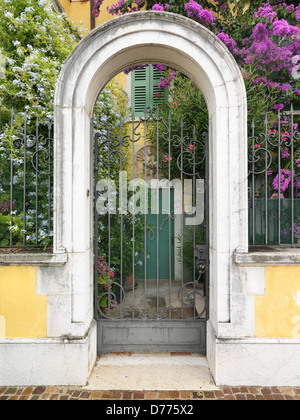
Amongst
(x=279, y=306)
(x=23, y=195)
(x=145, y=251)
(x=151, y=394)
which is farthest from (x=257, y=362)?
(x=23, y=195)

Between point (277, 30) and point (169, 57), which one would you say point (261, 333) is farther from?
point (277, 30)

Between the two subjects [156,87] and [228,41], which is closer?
[228,41]

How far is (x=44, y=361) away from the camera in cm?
292

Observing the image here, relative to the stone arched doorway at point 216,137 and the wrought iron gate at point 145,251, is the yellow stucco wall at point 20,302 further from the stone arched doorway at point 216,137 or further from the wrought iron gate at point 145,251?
the wrought iron gate at point 145,251

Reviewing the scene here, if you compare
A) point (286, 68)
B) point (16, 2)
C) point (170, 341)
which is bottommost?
point (170, 341)

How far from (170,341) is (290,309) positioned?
4.88ft

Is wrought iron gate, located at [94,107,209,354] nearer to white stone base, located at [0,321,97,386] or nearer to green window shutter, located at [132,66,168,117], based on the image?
white stone base, located at [0,321,97,386]

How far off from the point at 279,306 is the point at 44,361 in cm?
260

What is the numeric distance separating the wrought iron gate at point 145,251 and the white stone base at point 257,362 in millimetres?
564

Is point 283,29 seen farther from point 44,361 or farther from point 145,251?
point 44,361

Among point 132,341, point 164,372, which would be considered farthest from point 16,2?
point 164,372

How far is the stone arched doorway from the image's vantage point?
2980 mm

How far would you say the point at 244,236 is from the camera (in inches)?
117

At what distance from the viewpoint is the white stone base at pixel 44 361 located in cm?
290
